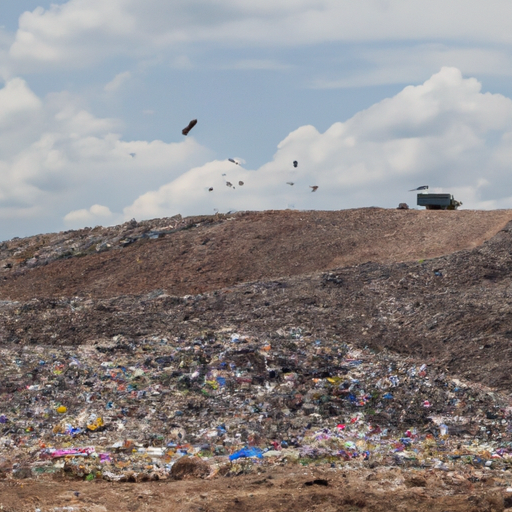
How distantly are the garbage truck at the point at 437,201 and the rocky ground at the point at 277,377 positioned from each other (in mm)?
3831

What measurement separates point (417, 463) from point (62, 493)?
4.07m

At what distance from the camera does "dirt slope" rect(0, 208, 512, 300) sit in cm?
1889

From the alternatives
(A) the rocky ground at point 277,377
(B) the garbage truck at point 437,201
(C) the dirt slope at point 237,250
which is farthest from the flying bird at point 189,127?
(B) the garbage truck at point 437,201

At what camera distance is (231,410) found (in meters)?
10.0

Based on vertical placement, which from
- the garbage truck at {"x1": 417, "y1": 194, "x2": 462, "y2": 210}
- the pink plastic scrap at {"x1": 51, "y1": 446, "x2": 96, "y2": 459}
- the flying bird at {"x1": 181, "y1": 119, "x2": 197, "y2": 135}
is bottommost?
the pink plastic scrap at {"x1": 51, "y1": 446, "x2": 96, "y2": 459}

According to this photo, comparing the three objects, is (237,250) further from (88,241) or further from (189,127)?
(88,241)

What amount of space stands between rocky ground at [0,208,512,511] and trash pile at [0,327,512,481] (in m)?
0.03

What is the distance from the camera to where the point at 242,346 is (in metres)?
12.2

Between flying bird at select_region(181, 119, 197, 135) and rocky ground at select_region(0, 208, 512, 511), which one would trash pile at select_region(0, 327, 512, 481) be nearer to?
rocky ground at select_region(0, 208, 512, 511)

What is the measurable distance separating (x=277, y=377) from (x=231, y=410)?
136cm

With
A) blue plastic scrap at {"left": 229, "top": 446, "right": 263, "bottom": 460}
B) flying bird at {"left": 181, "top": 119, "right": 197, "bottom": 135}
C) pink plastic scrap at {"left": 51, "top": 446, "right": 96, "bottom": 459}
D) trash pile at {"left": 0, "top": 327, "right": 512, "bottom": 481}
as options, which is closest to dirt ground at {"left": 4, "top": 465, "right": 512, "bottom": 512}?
trash pile at {"left": 0, "top": 327, "right": 512, "bottom": 481}

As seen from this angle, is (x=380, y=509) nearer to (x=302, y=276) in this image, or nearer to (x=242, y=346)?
(x=242, y=346)

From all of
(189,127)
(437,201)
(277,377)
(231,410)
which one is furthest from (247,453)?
(437,201)

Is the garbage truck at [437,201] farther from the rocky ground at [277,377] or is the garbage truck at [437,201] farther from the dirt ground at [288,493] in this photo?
the dirt ground at [288,493]
